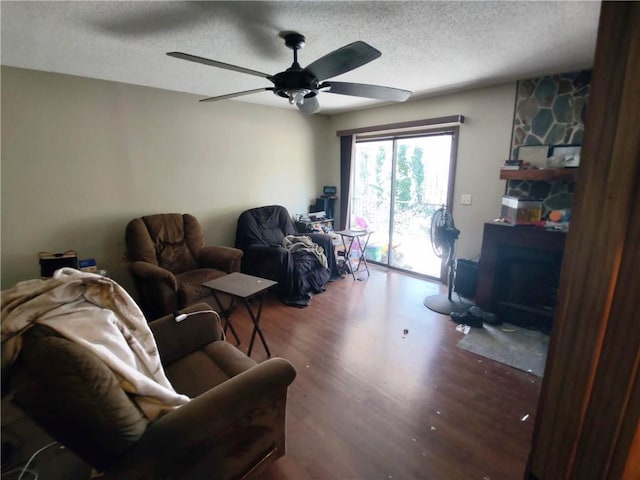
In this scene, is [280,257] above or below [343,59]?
below

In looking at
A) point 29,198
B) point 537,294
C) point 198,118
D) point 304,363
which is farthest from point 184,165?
point 537,294

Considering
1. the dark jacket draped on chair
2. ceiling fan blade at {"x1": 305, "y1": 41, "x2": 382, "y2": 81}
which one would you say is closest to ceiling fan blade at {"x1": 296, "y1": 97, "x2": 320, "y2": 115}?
ceiling fan blade at {"x1": 305, "y1": 41, "x2": 382, "y2": 81}

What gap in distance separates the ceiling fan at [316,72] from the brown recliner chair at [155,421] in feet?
4.96

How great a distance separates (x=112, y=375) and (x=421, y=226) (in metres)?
3.93

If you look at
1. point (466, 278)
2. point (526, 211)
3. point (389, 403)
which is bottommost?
point (389, 403)

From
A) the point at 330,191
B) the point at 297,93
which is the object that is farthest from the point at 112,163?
the point at 330,191

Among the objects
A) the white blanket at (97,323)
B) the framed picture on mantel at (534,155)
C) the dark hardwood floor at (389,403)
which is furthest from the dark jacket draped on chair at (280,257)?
the framed picture on mantel at (534,155)

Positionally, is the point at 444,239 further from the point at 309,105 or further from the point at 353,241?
the point at 309,105

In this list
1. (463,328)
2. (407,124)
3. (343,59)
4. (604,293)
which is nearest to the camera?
(604,293)

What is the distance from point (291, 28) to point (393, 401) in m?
2.46

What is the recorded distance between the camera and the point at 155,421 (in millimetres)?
1049

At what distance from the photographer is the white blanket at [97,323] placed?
883 millimetres

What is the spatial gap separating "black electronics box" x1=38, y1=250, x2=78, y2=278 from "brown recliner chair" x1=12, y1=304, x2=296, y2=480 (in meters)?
1.96

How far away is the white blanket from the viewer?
883mm
